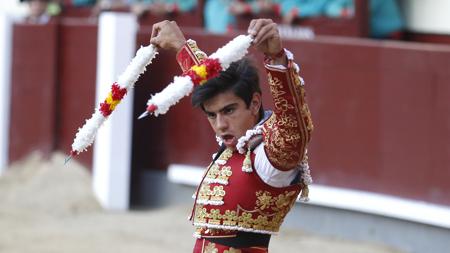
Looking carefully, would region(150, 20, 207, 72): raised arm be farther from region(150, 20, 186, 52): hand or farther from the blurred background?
the blurred background

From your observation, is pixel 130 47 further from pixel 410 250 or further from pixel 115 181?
pixel 410 250

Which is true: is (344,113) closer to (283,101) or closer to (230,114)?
(230,114)

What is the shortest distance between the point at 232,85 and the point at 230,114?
2.8 inches

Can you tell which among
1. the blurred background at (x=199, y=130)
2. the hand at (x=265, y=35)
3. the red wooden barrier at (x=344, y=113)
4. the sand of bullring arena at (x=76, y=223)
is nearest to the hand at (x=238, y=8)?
the blurred background at (x=199, y=130)

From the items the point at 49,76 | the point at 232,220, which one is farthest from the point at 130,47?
the point at 232,220

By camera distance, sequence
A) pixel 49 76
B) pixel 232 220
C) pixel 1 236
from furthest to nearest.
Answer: pixel 49 76, pixel 1 236, pixel 232 220

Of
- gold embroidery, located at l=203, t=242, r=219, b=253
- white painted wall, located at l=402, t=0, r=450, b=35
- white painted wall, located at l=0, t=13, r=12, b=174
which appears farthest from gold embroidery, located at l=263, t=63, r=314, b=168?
white painted wall, located at l=0, t=13, r=12, b=174

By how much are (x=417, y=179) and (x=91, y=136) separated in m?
3.70

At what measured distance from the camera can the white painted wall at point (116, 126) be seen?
305 inches

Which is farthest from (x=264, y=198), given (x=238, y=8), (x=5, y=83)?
(x=5, y=83)

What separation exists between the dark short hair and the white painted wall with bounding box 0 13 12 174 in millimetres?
6023

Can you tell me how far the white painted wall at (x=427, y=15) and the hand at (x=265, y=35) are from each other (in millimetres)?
4612

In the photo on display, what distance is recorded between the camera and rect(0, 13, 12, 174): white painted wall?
28.9 ft

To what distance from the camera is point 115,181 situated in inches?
307
